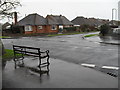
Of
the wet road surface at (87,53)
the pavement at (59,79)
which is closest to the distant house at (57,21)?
the wet road surface at (87,53)

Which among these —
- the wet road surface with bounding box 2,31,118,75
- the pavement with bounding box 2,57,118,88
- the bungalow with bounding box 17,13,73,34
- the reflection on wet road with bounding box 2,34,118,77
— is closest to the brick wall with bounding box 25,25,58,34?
the bungalow with bounding box 17,13,73,34

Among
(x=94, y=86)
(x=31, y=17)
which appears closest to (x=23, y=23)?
(x=31, y=17)

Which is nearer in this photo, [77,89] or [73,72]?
[77,89]

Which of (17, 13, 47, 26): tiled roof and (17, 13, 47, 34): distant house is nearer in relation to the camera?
(17, 13, 47, 34): distant house

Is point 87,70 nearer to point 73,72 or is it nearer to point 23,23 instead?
point 73,72

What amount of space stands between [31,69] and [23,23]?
35261 mm

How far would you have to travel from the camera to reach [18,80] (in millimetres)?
5547

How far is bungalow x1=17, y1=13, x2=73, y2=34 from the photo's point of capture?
132 ft

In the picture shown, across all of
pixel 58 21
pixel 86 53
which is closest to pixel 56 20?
pixel 58 21

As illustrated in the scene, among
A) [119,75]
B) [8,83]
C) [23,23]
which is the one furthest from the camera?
[23,23]

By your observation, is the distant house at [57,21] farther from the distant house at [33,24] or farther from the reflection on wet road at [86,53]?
the reflection on wet road at [86,53]

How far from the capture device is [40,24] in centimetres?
4097

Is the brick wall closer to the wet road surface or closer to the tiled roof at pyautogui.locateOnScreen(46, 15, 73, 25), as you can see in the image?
the tiled roof at pyautogui.locateOnScreen(46, 15, 73, 25)

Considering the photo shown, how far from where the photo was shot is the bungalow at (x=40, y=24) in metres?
40.3
